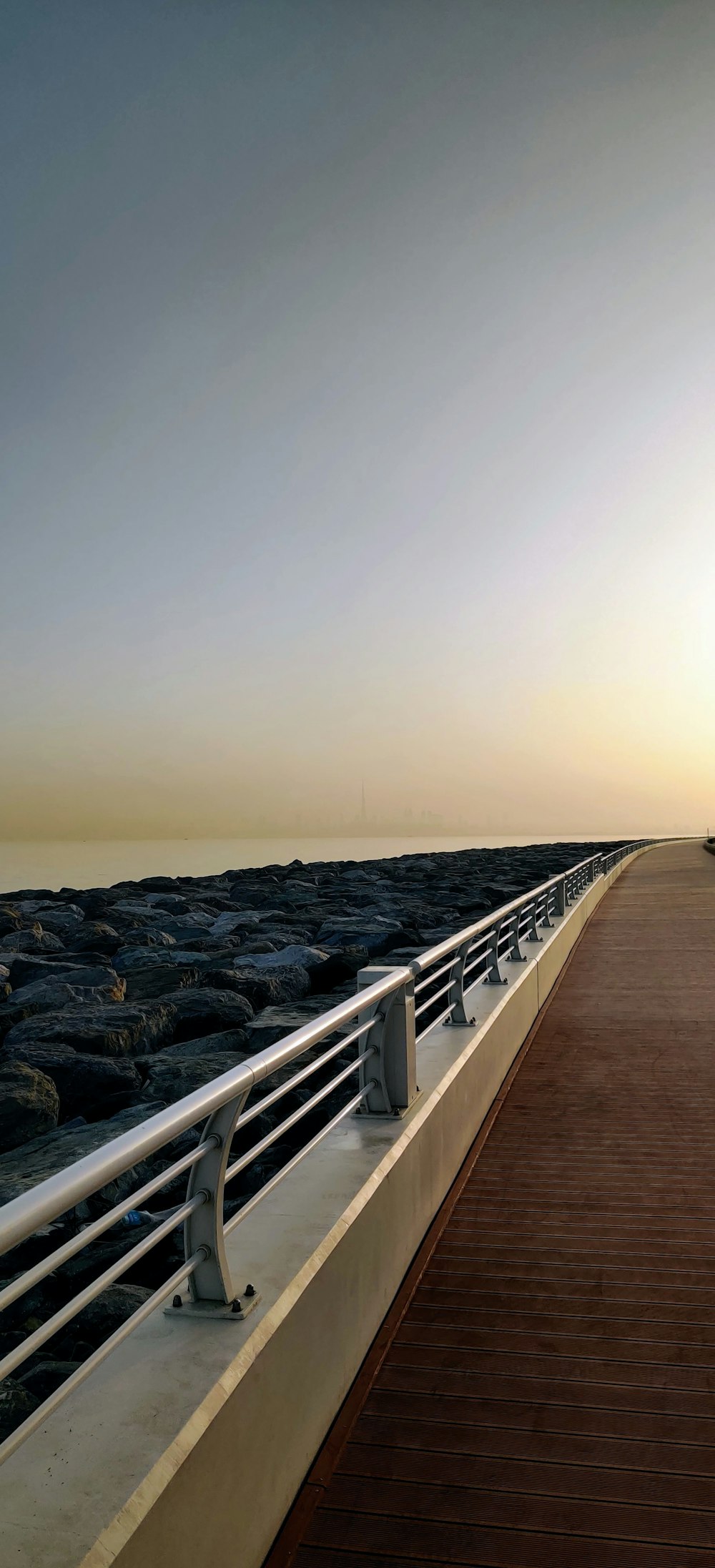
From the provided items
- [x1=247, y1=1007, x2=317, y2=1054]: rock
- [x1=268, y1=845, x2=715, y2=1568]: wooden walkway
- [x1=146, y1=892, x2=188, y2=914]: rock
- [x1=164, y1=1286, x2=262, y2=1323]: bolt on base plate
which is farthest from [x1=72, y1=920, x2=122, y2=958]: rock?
[x1=164, y1=1286, x2=262, y2=1323]: bolt on base plate

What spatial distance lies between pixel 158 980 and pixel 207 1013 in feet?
9.48

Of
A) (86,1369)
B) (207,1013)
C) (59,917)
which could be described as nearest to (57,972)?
(207,1013)

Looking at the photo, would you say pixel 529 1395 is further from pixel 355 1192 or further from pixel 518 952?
pixel 518 952

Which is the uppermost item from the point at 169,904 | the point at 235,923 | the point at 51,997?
the point at 169,904

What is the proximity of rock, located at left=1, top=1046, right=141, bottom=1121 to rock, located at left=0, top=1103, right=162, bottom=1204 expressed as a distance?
776 millimetres

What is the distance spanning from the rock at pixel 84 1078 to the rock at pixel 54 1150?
2.55 ft

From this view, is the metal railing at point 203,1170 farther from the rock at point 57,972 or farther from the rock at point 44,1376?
the rock at point 57,972

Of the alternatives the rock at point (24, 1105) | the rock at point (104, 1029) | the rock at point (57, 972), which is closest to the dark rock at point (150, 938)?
the rock at point (57, 972)

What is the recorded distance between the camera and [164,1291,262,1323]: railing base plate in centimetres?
279

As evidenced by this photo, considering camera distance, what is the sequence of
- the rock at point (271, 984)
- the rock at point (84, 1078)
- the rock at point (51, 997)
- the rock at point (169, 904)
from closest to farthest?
1. the rock at point (84, 1078)
2. the rock at point (51, 997)
3. the rock at point (271, 984)
4. the rock at point (169, 904)

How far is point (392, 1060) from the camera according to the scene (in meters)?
4.68

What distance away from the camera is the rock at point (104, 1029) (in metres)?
9.33

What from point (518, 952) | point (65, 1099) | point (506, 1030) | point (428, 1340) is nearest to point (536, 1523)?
point (428, 1340)

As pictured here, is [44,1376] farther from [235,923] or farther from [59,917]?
[59,917]
